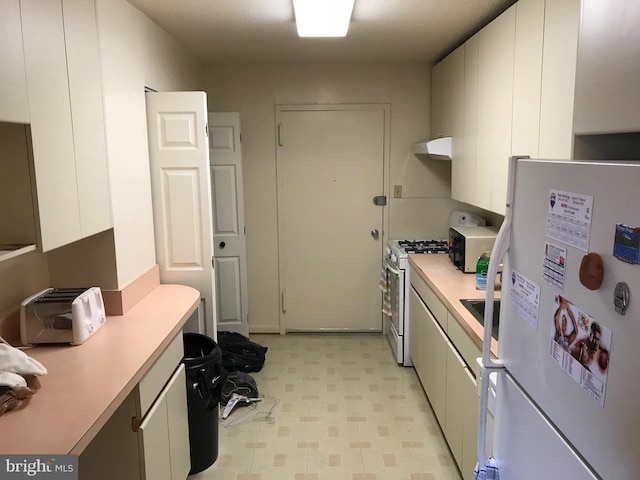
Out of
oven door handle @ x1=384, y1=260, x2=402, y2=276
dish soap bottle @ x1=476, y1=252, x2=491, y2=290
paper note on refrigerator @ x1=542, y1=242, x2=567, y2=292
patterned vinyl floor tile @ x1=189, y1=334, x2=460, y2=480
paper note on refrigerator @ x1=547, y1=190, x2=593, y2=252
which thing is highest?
paper note on refrigerator @ x1=547, y1=190, x2=593, y2=252

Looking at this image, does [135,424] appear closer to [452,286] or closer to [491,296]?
[491,296]

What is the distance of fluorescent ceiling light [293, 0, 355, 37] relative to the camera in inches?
97.7

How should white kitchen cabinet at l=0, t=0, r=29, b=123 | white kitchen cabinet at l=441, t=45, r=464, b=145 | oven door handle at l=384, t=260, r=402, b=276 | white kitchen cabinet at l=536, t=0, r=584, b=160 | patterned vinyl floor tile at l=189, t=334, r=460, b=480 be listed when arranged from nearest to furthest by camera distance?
1. white kitchen cabinet at l=0, t=0, r=29, b=123
2. white kitchen cabinet at l=536, t=0, r=584, b=160
3. patterned vinyl floor tile at l=189, t=334, r=460, b=480
4. white kitchen cabinet at l=441, t=45, r=464, b=145
5. oven door handle at l=384, t=260, r=402, b=276

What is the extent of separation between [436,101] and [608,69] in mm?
3033

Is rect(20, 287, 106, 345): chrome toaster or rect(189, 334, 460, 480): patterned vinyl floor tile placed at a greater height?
rect(20, 287, 106, 345): chrome toaster

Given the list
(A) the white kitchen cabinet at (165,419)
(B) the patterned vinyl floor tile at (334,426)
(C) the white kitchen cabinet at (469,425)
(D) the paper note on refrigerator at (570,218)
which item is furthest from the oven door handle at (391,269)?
(D) the paper note on refrigerator at (570,218)

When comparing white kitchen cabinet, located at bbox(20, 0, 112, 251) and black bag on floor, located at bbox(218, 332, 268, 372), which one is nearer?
white kitchen cabinet, located at bbox(20, 0, 112, 251)

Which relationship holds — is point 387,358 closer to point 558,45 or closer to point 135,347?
point 135,347

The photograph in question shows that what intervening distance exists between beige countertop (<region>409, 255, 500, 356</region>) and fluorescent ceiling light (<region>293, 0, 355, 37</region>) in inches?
61.2

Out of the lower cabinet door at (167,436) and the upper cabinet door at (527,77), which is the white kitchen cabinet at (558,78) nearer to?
the upper cabinet door at (527,77)

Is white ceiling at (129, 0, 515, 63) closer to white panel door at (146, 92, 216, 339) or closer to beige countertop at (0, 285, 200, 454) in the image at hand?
white panel door at (146, 92, 216, 339)

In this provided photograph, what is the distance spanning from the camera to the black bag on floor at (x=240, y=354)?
12.4 ft

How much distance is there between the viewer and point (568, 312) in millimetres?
1053

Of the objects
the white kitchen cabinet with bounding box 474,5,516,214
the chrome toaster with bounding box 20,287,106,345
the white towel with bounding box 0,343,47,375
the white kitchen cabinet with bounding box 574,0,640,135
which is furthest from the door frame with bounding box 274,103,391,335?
the white kitchen cabinet with bounding box 574,0,640,135
